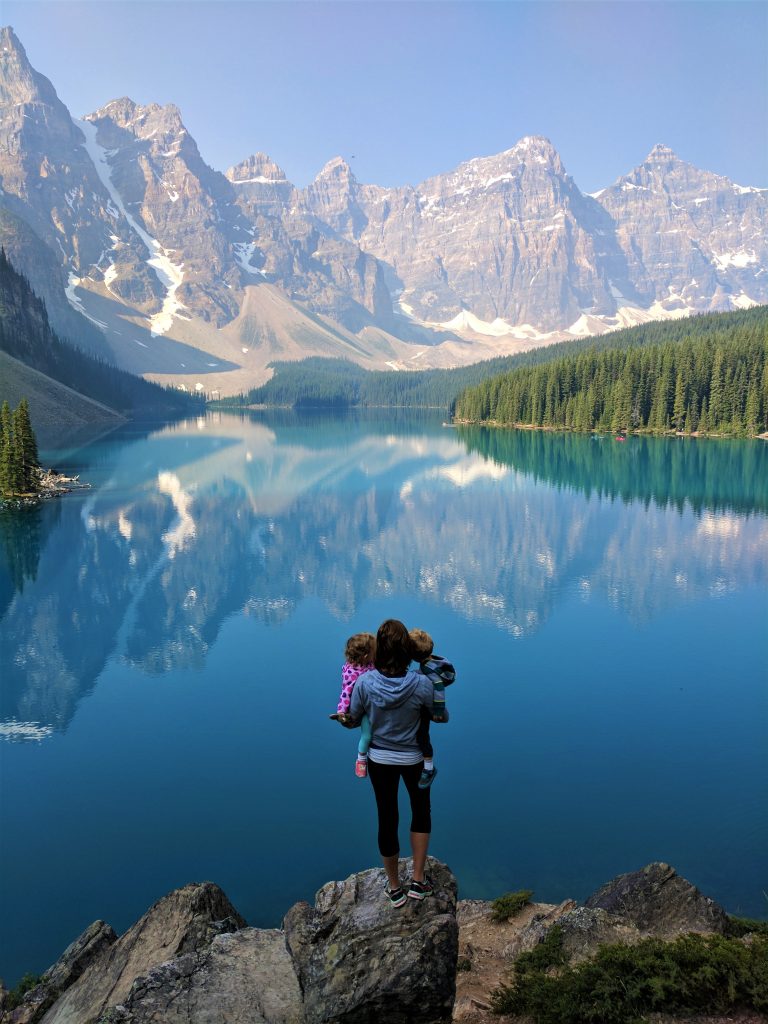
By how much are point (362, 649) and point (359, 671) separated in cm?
36

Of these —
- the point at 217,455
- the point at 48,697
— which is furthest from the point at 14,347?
the point at 48,697

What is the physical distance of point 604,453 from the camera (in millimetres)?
107438

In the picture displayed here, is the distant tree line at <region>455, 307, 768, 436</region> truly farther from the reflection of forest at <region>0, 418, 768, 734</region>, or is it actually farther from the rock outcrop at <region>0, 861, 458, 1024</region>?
the rock outcrop at <region>0, 861, 458, 1024</region>

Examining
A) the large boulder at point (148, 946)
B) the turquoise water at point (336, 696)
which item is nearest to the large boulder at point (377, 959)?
the large boulder at point (148, 946)

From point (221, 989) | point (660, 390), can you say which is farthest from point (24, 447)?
point (660, 390)

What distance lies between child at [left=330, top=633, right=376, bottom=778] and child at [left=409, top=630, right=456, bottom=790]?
0.61 meters

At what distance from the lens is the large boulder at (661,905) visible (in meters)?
10.7

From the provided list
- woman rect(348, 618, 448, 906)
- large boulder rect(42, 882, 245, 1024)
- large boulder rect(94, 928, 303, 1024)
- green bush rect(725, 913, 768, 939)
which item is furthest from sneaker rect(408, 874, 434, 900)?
green bush rect(725, 913, 768, 939)

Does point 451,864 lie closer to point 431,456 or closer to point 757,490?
point 757,490

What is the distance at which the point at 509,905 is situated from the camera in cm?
1250

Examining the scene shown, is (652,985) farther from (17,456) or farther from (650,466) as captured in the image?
(650,466)

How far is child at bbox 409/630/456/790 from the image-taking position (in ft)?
28.7

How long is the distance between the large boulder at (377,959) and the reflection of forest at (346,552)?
17.8 metres

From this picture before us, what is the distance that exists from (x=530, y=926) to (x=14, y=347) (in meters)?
198
